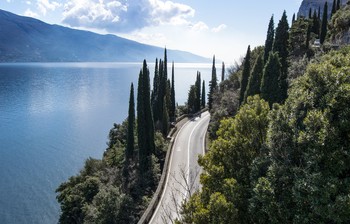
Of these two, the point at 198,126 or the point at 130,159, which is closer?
the point at 130,159

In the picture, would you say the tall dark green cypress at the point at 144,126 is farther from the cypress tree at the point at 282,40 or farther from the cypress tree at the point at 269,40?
the cypress tree at the point at 282,40

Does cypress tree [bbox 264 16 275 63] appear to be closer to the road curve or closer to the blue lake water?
the road curve

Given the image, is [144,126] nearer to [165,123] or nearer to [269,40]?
[165,123]

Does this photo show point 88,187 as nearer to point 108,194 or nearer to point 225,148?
point 108,194

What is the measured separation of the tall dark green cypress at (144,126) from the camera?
35.4 metres

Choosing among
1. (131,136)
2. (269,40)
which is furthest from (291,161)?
(269,40)

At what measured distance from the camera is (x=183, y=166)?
33.3 meters

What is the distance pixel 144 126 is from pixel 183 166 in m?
7.37

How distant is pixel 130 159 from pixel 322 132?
104 ft

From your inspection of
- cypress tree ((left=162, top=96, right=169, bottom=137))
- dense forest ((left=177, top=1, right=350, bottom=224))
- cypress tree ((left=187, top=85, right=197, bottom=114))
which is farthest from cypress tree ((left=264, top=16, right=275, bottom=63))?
cypress tree ((left=187, top=85, right=197, bottom=114))

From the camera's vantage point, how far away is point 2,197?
39.8 metres

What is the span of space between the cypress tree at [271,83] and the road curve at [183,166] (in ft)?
30.5

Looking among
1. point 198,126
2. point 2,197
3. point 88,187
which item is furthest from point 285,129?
point 2,197

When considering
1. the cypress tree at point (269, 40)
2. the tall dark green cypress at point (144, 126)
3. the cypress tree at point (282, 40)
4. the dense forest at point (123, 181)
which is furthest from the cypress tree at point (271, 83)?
the tall dark green cypress at point (144, 126)
